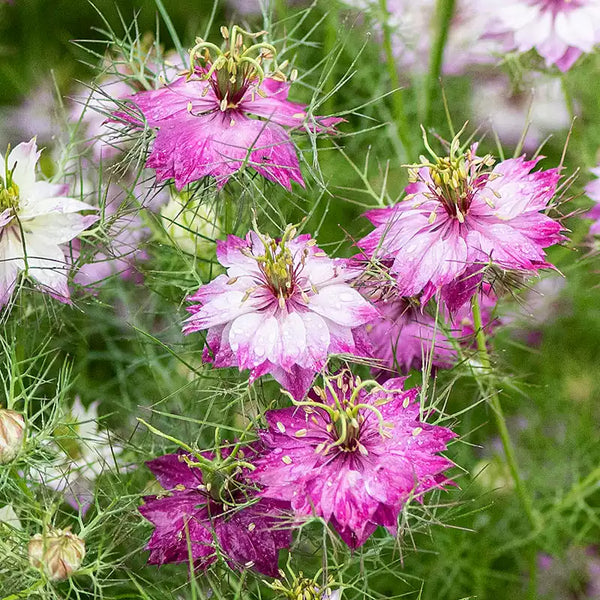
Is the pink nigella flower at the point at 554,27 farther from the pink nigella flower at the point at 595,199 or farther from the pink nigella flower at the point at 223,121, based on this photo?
the pink nigella flower at the point at 223,121

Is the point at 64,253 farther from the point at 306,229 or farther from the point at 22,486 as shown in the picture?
the point at 306,229

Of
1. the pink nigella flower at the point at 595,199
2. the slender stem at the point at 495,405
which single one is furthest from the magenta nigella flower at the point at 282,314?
the pink nigella flower at the point at 595,199

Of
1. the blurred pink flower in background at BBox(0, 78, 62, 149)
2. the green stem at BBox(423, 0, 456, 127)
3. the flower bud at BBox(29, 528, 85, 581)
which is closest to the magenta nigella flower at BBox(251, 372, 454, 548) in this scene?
the flower bud at BBox(29, 528, 85, 581)

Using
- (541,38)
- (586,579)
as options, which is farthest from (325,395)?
(586,579)

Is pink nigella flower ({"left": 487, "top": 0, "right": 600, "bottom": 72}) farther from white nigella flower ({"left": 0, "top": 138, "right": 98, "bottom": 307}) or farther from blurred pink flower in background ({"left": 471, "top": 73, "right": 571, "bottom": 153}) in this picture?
white nigella flower ({"left": 0, "top": 138, "right": 98, "bottom": 307})

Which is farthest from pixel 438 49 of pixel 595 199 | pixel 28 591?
pixel 28 591

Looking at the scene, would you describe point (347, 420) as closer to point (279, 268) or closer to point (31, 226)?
point (279, 268)
